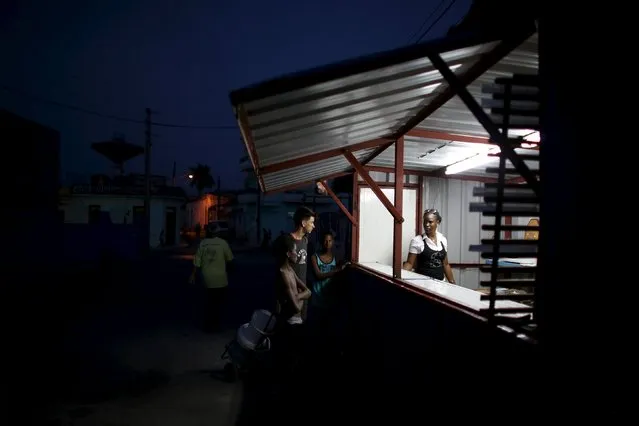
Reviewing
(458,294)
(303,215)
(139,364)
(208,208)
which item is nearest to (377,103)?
(458,294)

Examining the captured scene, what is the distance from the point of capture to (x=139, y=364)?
20.7ft

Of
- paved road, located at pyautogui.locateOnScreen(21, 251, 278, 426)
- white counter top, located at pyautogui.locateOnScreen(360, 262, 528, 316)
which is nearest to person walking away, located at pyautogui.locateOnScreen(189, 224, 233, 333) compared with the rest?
paved road, located at pyautogui.locateOnScreen(21, 251, 278, 426)

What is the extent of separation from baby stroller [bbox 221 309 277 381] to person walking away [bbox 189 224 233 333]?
225 centimetres

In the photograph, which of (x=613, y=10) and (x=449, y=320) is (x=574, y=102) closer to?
(x=613, y=10)

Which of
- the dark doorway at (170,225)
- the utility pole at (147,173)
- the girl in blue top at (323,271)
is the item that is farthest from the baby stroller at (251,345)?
the dark doorway at (170,225)

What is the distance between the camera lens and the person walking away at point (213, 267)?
7.84 metres

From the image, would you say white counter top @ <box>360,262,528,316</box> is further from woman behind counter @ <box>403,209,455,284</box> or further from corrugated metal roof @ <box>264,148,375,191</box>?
corrugated metal roof @ <box>264,148,375,191</box>

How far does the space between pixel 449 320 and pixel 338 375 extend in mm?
3110

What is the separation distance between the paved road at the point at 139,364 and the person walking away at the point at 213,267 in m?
0.43

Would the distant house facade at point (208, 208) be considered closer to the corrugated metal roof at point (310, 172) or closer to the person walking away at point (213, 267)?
the person walking away at point (213, 267)

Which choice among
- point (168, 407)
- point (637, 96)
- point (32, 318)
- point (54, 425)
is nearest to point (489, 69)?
point (637, 96)

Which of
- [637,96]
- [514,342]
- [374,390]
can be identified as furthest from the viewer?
[374,390]

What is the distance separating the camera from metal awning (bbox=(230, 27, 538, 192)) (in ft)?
9.18

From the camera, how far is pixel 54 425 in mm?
4371
